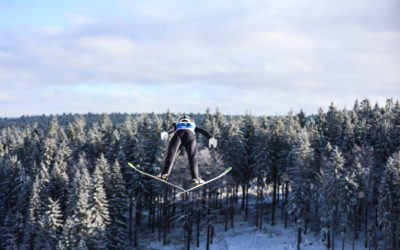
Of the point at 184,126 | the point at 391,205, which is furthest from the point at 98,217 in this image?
the point at 391,205

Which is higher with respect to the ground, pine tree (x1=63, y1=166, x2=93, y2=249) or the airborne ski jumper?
the airborne ski jumper

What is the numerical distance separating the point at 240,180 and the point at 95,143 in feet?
99.2

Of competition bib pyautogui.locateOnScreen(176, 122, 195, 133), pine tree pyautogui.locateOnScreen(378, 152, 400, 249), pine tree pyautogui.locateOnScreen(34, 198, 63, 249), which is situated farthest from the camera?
pine tree pyautogui.locateOnScreen(34, 198, 63, 249)

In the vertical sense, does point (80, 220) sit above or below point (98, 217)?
below

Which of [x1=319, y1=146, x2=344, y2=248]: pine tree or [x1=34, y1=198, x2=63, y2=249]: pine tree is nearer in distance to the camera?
[x1=34, y1=198, x2=63, y2=249]: pine tree

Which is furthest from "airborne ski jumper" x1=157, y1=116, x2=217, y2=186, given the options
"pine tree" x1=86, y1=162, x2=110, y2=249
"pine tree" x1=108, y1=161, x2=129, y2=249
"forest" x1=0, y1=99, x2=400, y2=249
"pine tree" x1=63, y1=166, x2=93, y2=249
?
"pine tree" x1=108, y1=161, x2=129, y2=249

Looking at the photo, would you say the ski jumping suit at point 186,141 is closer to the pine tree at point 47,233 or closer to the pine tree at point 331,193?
the pine tree at point 47,233

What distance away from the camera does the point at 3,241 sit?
40469mm

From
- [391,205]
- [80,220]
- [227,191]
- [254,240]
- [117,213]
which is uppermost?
[391,205]

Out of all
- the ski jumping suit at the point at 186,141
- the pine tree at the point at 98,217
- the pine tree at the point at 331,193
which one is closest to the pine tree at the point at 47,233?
the pine tree at the point at 98,217

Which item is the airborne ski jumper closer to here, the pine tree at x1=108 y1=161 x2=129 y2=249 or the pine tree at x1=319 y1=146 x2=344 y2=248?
the pine tree at x1=108 y1=161 x2=129 y2=249

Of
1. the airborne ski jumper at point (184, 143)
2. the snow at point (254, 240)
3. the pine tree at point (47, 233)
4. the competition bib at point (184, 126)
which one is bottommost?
the snow at point (254, 240)

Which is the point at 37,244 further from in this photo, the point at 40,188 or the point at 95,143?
the point at 95,143

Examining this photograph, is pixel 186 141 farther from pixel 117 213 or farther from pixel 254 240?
pixel 254 240
